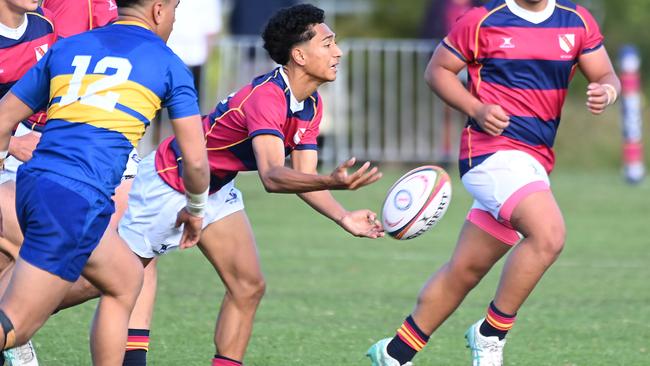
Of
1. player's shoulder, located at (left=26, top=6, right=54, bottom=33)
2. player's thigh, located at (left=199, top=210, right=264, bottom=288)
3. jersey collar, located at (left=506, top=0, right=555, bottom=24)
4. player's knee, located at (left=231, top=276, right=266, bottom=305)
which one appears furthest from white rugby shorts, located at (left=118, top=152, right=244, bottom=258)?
jersey collar, located at (left=506, top=0, right=555, bottom=24)

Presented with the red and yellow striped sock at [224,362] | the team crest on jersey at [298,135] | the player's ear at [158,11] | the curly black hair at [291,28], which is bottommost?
the red and yellow striped sock at [224,362]

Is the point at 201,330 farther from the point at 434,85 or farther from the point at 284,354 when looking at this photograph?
the point at 434,85

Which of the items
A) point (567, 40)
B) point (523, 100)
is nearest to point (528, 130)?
point (523, 100)

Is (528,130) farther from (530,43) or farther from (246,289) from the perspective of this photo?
(246,289)

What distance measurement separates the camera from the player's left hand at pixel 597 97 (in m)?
6.14

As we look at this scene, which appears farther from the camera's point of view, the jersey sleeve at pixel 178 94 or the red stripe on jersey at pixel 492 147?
the red stripe on jersey at pixel 492 147

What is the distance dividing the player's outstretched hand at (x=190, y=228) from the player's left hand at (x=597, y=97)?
1.92m

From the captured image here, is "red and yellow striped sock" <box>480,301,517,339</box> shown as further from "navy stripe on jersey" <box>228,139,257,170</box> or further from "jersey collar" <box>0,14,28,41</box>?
"jersey collar" <box>0,14,28,41</box>

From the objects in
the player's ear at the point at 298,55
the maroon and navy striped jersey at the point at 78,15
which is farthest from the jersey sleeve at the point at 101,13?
the player's ear at the point at 298,55

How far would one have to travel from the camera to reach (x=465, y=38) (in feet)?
20.8

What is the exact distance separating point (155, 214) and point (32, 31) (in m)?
1.10

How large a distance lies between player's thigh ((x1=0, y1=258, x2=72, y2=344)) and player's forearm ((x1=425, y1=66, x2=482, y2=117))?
222 cm

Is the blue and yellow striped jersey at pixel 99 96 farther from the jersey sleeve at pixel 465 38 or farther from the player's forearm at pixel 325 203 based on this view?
the jersey sleeve at pixel 465 38

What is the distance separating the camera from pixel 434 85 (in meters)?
6.41
